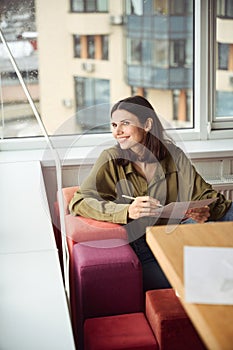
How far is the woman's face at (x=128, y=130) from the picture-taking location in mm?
2725

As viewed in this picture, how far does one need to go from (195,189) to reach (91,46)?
1.18 m

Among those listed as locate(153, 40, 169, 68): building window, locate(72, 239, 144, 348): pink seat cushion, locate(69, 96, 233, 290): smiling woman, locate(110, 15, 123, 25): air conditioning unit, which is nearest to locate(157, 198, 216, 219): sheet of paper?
locate(69, 96, 233, 290): smiling woman

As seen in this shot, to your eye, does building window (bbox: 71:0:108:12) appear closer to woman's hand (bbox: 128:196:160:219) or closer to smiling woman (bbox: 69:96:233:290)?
smiling woman (bbox: 69:96:233:290)

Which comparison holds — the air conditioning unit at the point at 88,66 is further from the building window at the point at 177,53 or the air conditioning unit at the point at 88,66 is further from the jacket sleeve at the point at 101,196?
the jacket sleeve at the point at 101,196

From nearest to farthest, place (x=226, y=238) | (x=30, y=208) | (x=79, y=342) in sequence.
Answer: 1. (x=226, y=238)
2. (x=79, y=342)
3. (x=30, y=208)

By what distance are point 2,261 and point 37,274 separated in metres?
0.18

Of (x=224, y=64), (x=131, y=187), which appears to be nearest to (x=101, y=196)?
(x=131, y=187)

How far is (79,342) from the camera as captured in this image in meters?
2.52

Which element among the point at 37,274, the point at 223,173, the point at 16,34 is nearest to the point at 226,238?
the point at 37,274

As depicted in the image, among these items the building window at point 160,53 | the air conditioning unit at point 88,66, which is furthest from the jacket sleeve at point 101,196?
the building window at point 160,53

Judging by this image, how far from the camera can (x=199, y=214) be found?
272cm

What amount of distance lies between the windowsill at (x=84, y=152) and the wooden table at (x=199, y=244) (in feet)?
3.31

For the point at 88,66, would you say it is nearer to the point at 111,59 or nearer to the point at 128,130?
the point at 111,59

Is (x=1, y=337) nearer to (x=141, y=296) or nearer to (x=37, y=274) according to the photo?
(x=37, y=274)
